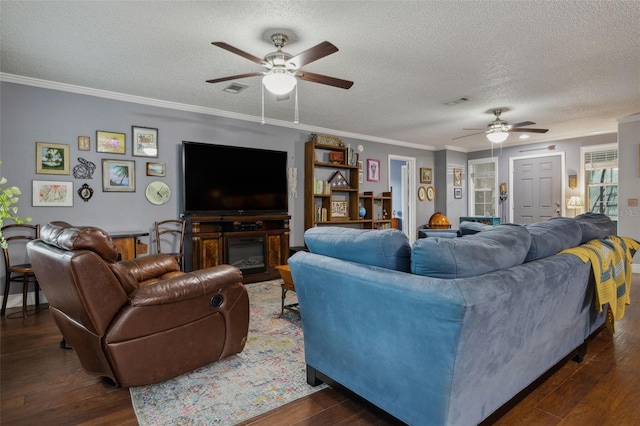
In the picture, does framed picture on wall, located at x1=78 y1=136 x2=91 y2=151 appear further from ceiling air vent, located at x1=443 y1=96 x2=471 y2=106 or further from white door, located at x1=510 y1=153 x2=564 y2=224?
white door, located at x1=510 y1=153 x2=564 y2=224

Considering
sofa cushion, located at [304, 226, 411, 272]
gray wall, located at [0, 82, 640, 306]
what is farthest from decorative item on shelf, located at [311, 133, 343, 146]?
sofa cushion, located at [304, 226, 411, 272]

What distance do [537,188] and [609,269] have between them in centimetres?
581

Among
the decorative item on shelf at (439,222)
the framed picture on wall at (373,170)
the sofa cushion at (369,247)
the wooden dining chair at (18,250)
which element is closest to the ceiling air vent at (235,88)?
the wooden dining chair at (18,250)

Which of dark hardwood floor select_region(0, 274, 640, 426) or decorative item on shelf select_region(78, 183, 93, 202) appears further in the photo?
decorative item on shelf select_region(78, 183, 93, 202)

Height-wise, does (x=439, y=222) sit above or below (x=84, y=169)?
below

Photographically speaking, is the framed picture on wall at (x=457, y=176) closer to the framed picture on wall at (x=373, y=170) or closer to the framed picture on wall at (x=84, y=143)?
the framed picture on wall at (x=373, y=170)

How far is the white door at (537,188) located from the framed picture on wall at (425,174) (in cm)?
183

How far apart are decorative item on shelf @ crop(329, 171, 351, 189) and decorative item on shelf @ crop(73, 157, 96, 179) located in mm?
3611

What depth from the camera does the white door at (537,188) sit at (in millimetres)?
7105

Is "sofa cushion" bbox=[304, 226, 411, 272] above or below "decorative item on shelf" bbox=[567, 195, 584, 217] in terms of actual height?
below

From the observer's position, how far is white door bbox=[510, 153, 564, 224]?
7105 millimetres

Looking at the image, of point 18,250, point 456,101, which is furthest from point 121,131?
point 456,101

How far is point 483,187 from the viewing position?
8461mm

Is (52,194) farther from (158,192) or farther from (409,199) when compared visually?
(409,199)
